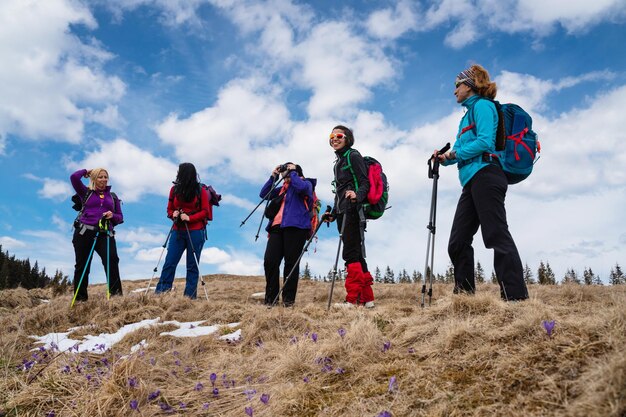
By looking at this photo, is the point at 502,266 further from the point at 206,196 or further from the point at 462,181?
the point at 206,196

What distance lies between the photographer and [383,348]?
11.2 feet

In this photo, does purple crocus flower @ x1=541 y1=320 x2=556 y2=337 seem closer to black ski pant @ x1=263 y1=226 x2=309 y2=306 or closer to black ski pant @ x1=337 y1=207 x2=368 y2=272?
black ski pant @ x1=337 y1=207 x2=368 y2=272

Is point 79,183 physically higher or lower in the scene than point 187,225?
higher

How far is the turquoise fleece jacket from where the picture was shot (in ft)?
15.7

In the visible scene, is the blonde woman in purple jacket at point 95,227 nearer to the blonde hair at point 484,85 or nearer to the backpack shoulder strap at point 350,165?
the backpack shoulder strap at point 350,165

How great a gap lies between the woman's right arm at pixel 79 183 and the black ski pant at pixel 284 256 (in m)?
4.34

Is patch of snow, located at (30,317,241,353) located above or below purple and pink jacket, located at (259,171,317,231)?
below

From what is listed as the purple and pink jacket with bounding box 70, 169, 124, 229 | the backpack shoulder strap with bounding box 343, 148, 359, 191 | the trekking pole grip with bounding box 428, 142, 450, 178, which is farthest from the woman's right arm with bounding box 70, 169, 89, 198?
the trekking pole grip with bounding box 428, 142, 450, 178

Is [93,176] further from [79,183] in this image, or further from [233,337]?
[233,337]

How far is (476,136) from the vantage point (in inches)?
194

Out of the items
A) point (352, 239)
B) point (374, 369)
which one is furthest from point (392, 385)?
point (352, 239)

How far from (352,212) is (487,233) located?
2.27 m

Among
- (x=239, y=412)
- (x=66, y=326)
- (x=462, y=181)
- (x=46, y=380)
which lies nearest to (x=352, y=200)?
(x=462, y=181)

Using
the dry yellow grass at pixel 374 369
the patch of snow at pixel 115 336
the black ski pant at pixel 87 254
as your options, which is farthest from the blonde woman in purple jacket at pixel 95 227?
the dry yellow grass at pixel 374 369
